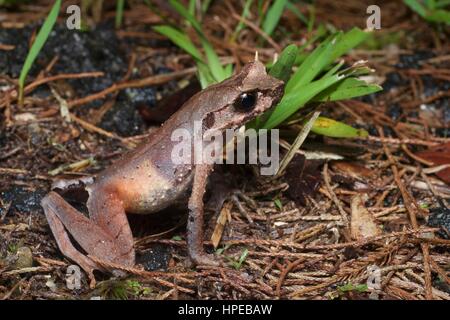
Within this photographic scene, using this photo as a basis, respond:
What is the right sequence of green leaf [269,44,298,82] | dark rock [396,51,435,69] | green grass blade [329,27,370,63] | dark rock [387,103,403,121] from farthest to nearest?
dark rock [396,51,435,69]
dark rock [387,103,403,121]
green grass blade [329,27,370,63]
green leaf [269,44,298,82]

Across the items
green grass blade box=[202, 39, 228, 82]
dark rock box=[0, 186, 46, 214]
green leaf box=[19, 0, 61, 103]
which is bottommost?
dark rock box=[0, 186, 46, 214]

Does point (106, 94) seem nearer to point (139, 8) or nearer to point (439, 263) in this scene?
point (139, 8)

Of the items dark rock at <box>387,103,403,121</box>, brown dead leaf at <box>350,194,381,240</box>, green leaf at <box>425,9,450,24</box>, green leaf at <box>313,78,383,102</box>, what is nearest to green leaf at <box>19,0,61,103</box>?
green leaf at <box>313,78,383,102</box>

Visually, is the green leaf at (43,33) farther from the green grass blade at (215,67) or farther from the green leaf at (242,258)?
the green leaf at (242,258)

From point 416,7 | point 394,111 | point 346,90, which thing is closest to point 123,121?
point 346,90

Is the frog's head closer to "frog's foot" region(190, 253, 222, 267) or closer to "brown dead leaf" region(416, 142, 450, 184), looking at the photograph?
"frog's foot" region(190, 253, 222, 267)

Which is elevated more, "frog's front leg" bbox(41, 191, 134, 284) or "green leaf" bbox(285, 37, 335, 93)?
"green leaf" bbox(285, 37, 335, 93)

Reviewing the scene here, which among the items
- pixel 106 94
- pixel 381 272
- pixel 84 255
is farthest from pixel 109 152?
pixel 381 272
